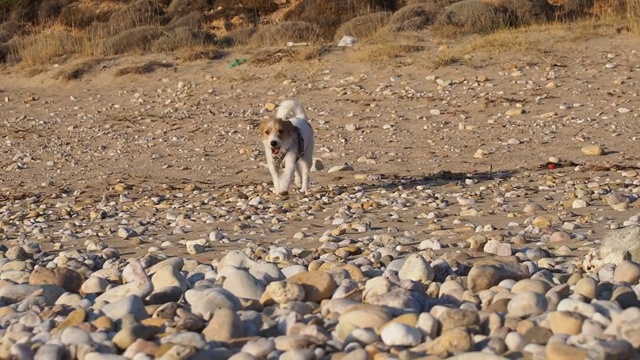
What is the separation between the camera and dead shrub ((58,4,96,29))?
31.1m

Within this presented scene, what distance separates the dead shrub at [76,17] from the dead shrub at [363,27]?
12222 mm

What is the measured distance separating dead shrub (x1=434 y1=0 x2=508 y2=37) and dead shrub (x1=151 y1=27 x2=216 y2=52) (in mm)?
4344

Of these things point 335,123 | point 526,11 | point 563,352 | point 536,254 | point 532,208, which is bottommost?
point 526,11

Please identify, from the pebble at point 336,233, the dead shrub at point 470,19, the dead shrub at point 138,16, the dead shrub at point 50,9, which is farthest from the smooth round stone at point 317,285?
the dead shrub at point 50,9

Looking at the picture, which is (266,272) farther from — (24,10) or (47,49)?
(24,10)

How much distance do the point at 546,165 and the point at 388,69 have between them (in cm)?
556

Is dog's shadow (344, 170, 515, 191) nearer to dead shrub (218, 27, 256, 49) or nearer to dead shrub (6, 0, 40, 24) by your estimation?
dead shrub (218, 27, 256, 49)

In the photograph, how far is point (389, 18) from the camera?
2180 centimetres

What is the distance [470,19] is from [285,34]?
11.8 ft

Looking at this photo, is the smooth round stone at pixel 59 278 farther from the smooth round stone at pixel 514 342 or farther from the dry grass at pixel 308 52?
the dry grass at pixel 308 52

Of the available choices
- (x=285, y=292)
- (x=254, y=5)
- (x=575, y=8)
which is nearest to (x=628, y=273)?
(x=285, y=292)

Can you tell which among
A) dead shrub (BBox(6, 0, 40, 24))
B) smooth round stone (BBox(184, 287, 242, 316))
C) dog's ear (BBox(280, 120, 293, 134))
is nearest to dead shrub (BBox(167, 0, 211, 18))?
dead shrub (BBox(6, 0, 40, 24))

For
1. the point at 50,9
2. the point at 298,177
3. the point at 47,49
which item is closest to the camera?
the point at 298,177

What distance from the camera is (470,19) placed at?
18.7 m
